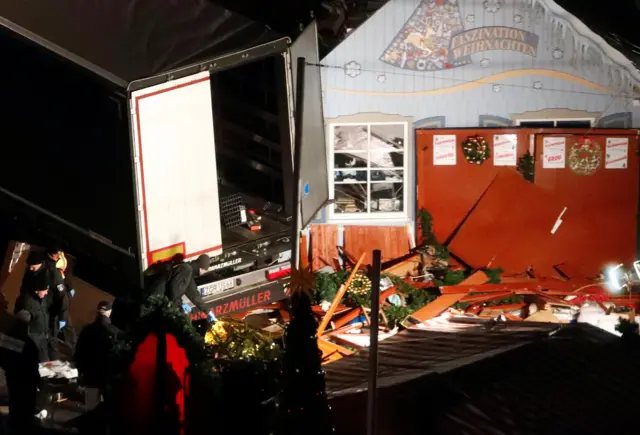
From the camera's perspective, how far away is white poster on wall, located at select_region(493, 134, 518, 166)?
11.9m

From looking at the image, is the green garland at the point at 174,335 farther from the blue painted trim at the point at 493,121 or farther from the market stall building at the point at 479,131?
the blue painted trim at the point at 493,121

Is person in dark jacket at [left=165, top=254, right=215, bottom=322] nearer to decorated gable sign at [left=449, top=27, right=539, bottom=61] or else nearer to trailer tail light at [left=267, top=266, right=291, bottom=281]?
trailer tail light at [left=267, top=266, right=291, bottom=281]

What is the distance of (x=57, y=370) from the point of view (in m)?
8.33

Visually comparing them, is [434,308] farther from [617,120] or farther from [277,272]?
[617,120]

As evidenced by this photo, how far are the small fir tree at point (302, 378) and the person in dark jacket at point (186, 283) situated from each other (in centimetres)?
320

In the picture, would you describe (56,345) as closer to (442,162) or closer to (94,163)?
(94,163)

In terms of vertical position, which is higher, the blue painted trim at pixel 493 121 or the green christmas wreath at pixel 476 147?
the blue painted trim at pixel 493 121

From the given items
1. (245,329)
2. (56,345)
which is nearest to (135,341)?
(245,329)

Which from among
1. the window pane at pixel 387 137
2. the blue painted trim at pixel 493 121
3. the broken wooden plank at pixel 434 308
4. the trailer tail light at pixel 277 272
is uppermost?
the blue painted trim at pixel 493 121

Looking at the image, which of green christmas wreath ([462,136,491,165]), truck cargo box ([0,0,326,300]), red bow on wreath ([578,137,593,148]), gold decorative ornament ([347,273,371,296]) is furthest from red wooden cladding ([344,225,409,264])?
red bow on wreath ([578,137,593,148])

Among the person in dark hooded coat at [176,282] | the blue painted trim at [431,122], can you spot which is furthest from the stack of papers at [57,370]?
the blue painted trim at [431,122]

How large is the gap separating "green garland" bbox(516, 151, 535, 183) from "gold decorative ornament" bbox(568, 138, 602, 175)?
552mm

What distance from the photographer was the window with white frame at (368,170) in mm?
11883

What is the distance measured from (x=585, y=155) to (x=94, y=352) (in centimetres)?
740
